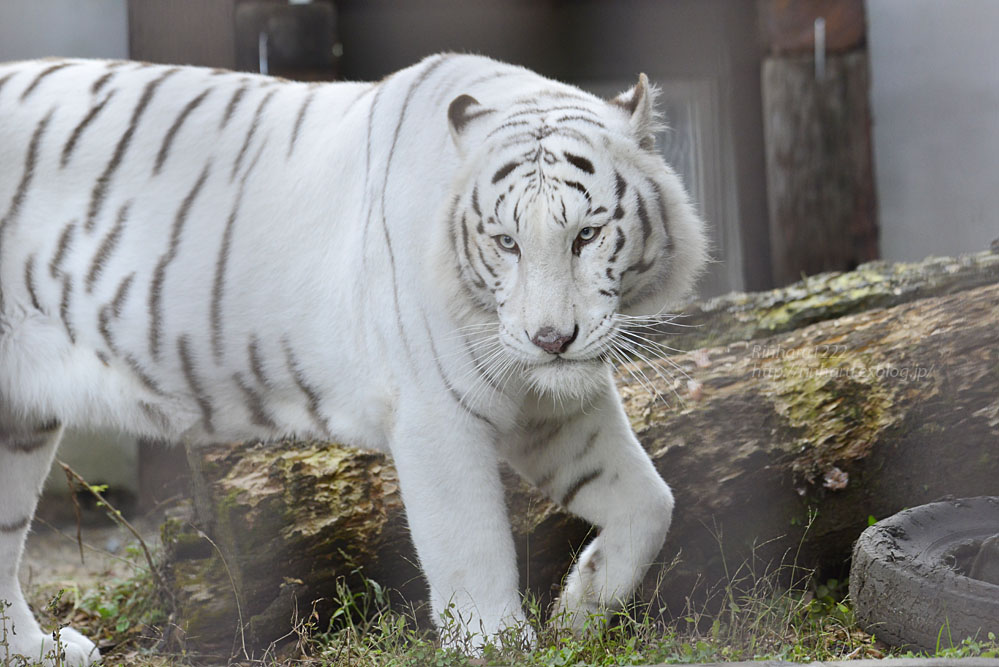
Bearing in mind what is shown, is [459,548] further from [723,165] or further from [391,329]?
[723,165]

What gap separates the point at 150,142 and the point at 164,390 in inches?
19.4

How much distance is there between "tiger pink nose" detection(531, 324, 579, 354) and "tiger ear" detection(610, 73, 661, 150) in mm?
392

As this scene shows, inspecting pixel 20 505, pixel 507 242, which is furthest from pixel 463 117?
pixel 20 505

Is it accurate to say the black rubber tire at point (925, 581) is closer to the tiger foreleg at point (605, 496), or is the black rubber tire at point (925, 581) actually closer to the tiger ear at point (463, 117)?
the tiger foreleg at point (605, 496)

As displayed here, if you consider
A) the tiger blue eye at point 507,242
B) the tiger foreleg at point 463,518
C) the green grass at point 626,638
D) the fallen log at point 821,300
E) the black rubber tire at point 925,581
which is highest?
the tiger blue eye at point 507,242

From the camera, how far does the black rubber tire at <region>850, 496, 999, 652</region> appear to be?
1655 millimetres

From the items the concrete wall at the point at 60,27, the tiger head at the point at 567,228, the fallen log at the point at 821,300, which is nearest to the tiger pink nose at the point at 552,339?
the tiger head at the point at 567,228

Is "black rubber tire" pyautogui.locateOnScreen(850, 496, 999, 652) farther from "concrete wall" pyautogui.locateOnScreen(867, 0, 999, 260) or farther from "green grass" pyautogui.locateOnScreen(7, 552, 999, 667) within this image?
"concrete wall" pyautogui.locateOnScreen(867, 0, 999, 260)

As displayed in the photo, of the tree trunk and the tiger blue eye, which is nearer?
the tiger blue eye

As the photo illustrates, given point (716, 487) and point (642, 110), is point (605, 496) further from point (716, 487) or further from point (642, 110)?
point (642, 110)

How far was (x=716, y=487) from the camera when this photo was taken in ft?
7.41

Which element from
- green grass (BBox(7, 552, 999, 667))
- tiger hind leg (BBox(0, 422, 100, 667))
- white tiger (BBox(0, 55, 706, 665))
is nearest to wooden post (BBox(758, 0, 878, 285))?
green grass (BBox(7, 552, 999, 667))

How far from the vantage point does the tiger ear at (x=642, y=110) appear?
1777 millimetres

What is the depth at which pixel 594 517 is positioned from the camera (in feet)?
6.60
